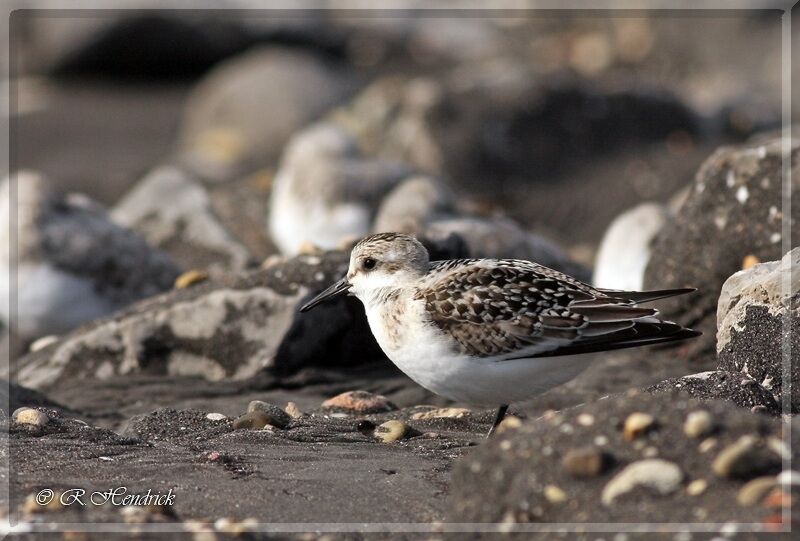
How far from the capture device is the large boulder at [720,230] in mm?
8398

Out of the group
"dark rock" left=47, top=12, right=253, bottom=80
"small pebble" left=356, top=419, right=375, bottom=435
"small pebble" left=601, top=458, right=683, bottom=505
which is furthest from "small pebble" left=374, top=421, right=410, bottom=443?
"dark rock" left=47, top=12, right=253, bottom=80

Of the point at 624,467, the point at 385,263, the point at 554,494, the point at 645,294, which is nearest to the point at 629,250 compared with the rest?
the point at 645,294

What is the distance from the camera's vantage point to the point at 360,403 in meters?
7.27

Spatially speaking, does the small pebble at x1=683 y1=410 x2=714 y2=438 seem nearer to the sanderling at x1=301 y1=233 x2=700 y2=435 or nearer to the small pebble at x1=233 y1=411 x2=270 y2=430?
the sanderling at x1=301 y1=233 x2=700 y2=435

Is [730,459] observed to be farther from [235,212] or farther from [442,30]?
[442,30]

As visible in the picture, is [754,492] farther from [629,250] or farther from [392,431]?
[629,250]


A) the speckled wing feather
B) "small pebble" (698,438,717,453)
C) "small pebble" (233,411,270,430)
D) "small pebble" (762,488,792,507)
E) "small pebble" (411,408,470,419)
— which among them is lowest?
"small pebble" (411,408,470,419)

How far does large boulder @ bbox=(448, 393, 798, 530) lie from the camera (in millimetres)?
4410

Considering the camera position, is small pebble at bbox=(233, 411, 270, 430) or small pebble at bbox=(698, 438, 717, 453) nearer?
small pebble at bbox=(698, 438, 717, 453)

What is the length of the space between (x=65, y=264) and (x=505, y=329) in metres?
5.91

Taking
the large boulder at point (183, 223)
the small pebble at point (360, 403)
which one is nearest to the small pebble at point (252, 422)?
the small pebble at point (360, 403)

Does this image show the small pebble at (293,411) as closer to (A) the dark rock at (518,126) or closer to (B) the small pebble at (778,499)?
(B) the small pebble at (778,499)

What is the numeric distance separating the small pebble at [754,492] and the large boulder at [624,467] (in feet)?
0.04

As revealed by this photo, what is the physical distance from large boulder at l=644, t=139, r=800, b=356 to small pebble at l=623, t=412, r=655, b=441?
13.2ft
